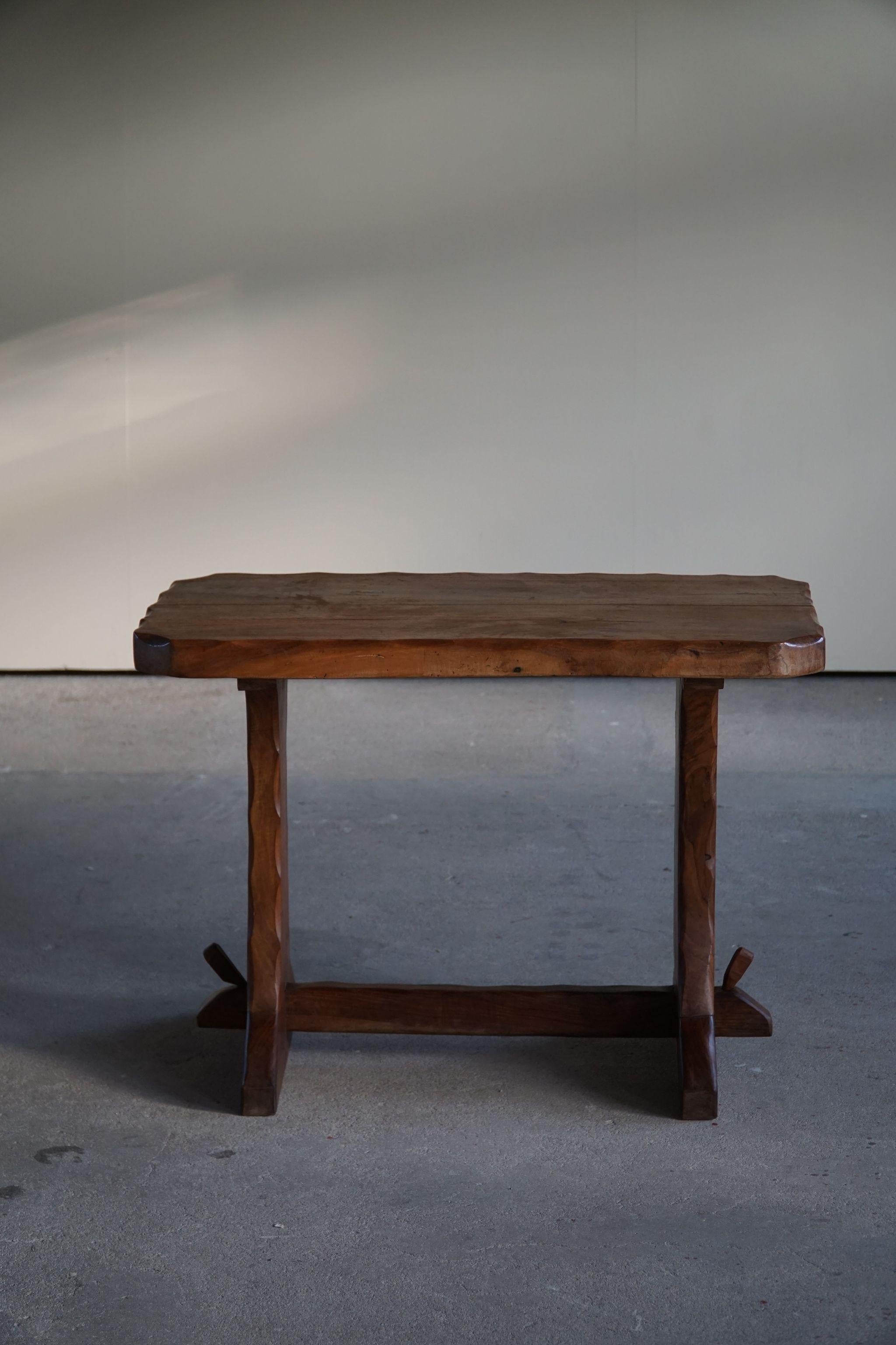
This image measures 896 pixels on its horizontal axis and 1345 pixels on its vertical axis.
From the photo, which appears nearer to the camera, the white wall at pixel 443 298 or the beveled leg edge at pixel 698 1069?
the beveled leg edge at pixel 698 1069

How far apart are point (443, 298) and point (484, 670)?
12.0 feet

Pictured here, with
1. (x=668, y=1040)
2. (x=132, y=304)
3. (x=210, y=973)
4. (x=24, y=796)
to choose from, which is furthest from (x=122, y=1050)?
(x=132, y=304)

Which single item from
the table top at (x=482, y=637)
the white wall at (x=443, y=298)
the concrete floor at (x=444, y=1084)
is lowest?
the concrete floor at (x=444, y=1084)

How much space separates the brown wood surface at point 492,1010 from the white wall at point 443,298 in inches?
129

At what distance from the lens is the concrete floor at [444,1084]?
67.1 inches

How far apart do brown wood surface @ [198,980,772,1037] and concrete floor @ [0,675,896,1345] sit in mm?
77

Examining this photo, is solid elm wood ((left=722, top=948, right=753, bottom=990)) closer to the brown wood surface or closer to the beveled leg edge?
the brown wood surface

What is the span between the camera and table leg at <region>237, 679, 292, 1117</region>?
7.06ft

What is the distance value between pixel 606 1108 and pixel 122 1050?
83 centimetres

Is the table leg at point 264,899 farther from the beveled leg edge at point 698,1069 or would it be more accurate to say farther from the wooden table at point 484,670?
the beveled leg edge at point 698,1069

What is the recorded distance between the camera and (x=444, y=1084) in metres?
2.26

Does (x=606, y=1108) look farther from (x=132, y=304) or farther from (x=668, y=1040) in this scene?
(x=132, y=304)

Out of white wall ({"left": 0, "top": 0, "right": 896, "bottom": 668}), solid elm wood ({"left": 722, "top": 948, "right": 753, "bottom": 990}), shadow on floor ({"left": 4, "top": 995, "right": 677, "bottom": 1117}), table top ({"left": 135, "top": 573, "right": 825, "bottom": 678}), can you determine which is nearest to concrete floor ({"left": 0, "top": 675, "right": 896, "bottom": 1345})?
shadow on floor ({"left": 4, "top": 995, "right": 677, "bottom": 1117})

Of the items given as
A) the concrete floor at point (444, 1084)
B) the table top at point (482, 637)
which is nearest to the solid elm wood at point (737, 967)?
the concrete floor at point (444, 1084)
